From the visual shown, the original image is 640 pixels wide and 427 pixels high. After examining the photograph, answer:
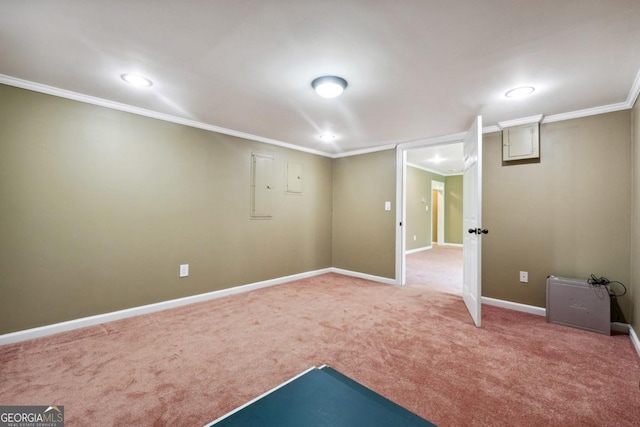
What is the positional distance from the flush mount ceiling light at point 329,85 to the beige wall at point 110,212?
1850 mm

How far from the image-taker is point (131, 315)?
294 cm

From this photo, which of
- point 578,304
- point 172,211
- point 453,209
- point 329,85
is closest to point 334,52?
point 329,85

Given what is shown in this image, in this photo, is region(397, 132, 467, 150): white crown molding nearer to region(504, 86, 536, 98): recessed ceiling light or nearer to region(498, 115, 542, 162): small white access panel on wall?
region(498, 115, 542, 162): small white access panel on wall

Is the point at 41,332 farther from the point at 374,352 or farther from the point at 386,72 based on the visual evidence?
the point at 386,72

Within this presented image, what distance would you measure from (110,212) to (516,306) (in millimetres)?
4483

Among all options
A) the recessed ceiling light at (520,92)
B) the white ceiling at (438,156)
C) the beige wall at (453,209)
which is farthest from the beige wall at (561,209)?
the beige wall at (453,209)

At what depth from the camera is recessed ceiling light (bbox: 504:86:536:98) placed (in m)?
2.39

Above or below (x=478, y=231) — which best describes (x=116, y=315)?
below

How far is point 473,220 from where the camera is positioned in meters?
2.92

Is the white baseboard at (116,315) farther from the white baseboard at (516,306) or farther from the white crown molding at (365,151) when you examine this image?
the white baseboard at (516,306)

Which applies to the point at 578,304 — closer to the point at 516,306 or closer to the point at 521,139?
the point at 516,306

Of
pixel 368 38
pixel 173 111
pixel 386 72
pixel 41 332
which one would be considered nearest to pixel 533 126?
pixel 386 72

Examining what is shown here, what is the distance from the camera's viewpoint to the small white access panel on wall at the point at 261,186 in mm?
4016

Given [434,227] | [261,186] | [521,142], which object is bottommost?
[434,227]
